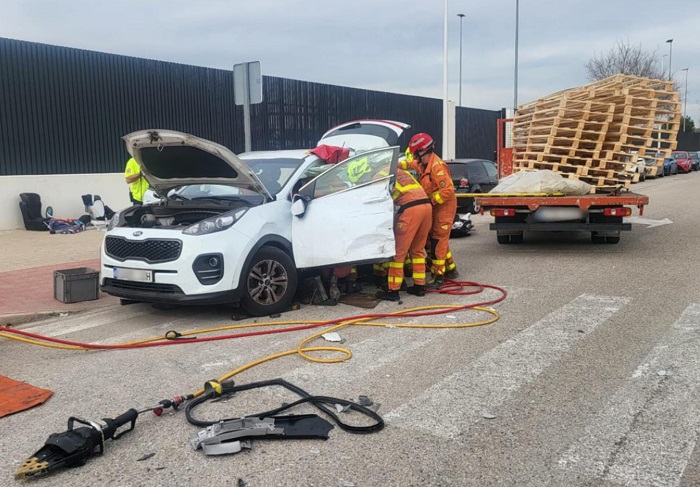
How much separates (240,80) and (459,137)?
2124cm

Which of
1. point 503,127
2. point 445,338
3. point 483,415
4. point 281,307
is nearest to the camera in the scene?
point 483,415

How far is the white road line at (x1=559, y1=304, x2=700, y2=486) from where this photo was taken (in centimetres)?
325

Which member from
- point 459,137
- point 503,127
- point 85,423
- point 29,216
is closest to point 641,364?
point 85,423

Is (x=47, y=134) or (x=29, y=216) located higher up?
(x=47, y=134)

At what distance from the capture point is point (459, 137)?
96.2 ft

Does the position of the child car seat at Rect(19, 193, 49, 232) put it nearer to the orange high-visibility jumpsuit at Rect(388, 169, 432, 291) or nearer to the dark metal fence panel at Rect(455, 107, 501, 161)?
the orange high-visibility jumpsuit at Rect(388, 169, 432, 291)

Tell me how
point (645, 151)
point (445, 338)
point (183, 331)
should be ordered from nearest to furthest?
point (445, 338)
point (183, 331)
point (645, 151)

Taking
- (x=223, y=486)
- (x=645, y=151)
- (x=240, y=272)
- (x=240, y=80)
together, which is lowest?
(x=223, y=486)

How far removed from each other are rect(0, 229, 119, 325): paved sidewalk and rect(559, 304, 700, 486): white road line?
568cm

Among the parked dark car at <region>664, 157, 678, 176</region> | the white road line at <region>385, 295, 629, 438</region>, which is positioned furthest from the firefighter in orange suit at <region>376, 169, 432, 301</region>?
the parked dark car at <region>664, 157, 678, 176</region>

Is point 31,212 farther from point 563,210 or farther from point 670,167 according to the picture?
point 670,167

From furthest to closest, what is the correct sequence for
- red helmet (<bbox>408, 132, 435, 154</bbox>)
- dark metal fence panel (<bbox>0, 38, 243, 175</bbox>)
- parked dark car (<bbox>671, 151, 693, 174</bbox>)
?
parked dark car (<bbox>671, 151, 693, 174</bbox>)
dark metal fence panel (<bbox>0, 38, 243, 175</bbox>)
red helmet (<bbox>408, 132, 435, 154</bbox>)

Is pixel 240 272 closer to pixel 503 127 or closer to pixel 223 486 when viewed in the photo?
pixel 223 486

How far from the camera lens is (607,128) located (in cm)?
1016
